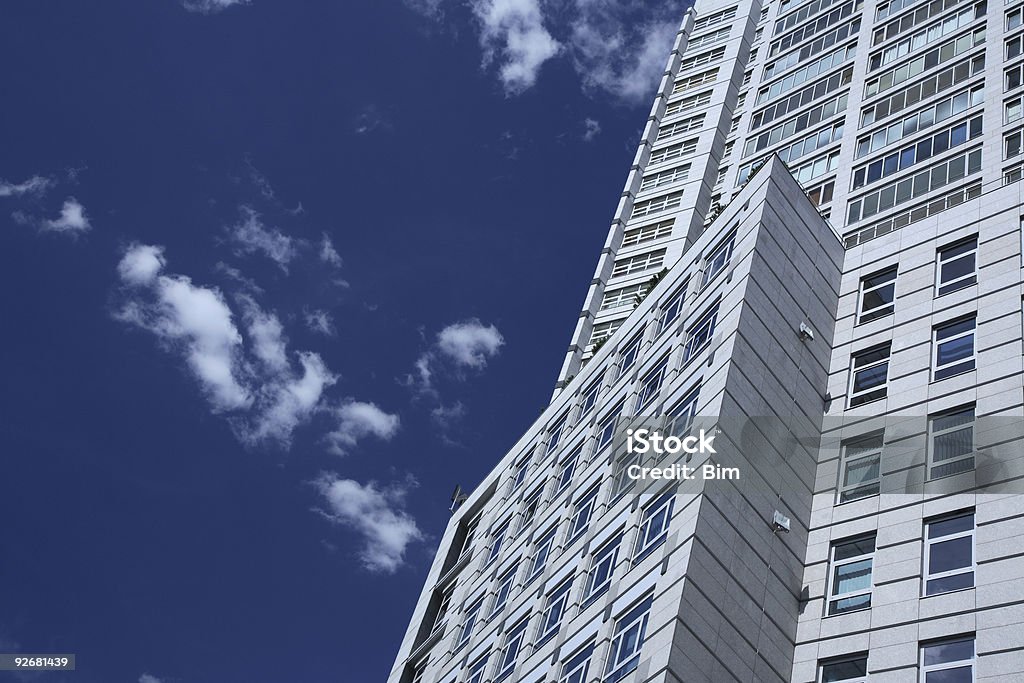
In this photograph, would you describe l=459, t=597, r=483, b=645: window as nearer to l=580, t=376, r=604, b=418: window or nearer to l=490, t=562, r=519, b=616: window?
l=490, t=562, r=519, b=616: window

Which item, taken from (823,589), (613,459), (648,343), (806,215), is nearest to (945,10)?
(806,215)

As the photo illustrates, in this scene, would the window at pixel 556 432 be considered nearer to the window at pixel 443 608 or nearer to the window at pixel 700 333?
the window at pixel 443 608

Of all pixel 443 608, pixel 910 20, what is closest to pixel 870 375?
pixel 443 608

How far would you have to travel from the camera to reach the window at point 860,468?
32688 millimetres

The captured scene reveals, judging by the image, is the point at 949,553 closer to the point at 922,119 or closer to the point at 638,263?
the point at 922,119

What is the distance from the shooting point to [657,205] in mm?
70125

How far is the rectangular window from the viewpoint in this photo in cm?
2991

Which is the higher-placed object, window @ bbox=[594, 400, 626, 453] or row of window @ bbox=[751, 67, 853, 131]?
row of window @ bbox=[751, 67, 853, 131]

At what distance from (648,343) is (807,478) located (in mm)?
12035

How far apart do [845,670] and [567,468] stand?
18721mm

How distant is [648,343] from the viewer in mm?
44844

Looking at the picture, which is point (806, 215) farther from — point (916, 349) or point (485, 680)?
point (485, 680)

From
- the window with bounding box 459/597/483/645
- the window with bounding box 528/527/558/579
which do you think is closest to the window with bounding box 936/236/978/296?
the window with bounding box 528/527/558/579

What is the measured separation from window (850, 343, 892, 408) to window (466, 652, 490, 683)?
1538 cm
